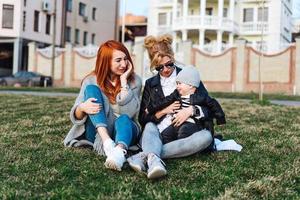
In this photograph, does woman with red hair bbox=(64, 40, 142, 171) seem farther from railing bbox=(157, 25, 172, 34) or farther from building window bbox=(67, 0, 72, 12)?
building window bbox=(67, 0, 72, 12)

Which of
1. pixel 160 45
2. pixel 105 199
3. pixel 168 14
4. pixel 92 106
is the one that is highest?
pixel 168 14

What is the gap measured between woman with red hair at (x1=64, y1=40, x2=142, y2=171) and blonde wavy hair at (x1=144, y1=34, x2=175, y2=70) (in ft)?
0.73

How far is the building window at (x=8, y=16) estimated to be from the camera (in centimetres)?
3750

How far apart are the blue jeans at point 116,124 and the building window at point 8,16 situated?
34.6 meters

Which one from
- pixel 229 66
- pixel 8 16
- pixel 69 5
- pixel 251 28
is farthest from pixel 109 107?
pixel 69 5

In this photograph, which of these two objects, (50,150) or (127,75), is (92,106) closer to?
(127,75)

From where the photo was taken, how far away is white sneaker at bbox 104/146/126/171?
3930 mm

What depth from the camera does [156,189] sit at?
3.44 metres

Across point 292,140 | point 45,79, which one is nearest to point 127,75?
point 292,140

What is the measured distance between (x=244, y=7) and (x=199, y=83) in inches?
1530

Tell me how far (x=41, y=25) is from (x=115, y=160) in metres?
37.6

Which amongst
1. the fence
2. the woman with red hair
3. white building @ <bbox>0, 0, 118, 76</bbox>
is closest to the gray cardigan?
the woman with red hair

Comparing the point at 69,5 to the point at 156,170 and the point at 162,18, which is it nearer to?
the point at 162,18

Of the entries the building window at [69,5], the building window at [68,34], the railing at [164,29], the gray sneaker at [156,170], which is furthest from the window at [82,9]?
the gray sneaker at [156,170]
